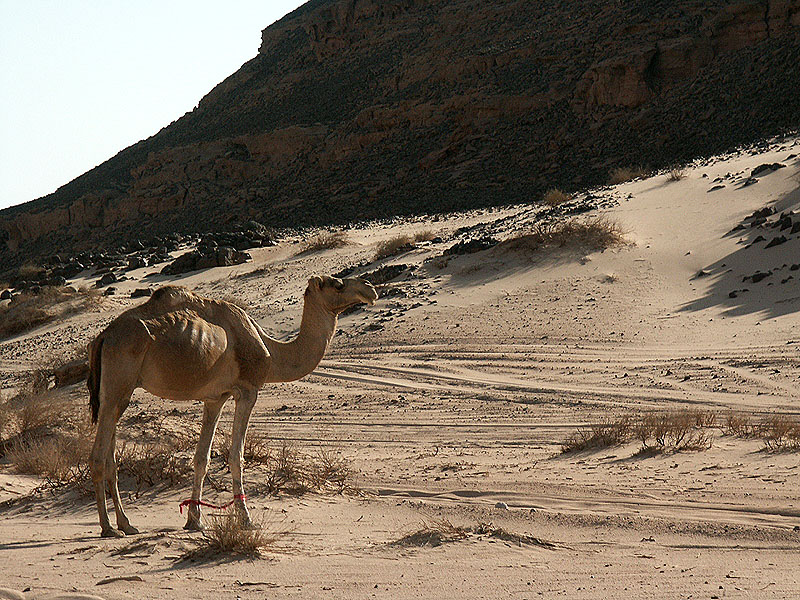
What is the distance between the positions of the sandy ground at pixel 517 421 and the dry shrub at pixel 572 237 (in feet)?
1.39

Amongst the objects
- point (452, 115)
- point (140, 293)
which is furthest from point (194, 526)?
point (452, 115)

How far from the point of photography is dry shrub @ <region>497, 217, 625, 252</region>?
67.1 ft

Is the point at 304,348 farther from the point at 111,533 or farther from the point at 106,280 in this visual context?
the point at 106,280

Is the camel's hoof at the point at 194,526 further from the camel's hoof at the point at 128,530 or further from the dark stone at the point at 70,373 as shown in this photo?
the dark stone at the point at 70,373

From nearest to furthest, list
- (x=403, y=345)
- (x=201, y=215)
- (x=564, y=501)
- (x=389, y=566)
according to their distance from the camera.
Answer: (x=389, y=566)
(x=564, y=501)
(x=403, y=345)
(x=201, y=215)

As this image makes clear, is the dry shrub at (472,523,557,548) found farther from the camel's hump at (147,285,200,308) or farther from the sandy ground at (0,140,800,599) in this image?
the camel's hump at (147,285,200,308)

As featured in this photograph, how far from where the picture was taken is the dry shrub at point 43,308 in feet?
79.7

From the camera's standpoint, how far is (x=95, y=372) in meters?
6.61

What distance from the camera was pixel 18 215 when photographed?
65688 millimetres

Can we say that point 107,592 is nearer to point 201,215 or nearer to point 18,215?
point 201,215

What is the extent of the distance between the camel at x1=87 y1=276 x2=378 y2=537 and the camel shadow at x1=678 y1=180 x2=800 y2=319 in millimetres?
11358

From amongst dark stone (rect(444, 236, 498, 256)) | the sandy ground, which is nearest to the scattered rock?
the sandy ground

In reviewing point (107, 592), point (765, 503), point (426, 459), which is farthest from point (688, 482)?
point (107, 592)

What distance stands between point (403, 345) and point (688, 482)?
930 centimetres
